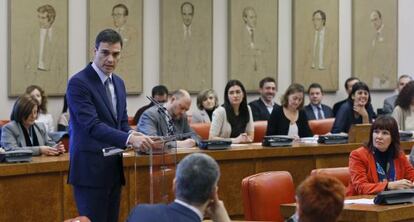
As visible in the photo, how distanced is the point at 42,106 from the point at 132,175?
11.2ft

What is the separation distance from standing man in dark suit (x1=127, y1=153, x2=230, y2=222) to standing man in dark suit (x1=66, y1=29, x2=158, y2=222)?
1.35 meters

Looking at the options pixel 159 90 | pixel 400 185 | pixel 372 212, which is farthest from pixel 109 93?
pixel 159 90

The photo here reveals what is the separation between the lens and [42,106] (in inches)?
399

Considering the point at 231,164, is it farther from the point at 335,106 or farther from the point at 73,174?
the point at 335,106

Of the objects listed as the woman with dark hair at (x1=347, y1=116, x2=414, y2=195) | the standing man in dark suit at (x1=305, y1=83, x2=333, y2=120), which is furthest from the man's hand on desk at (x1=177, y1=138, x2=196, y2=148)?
the standing man in dark suit at (x1=305, y1=83, x2=333, y2=120)

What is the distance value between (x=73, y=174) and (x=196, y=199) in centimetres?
166

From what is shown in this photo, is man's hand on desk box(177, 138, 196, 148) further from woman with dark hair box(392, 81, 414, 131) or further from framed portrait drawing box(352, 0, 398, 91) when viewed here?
framed portrait drawing box(352, 0, 398, 91)

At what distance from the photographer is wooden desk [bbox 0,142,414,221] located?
647cm

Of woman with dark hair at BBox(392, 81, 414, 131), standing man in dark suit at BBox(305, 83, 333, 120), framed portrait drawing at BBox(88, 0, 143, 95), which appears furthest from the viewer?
standing man in dark suit at BBox(305, 83, 333, 120)

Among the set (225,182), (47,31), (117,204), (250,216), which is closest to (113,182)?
(117,204)

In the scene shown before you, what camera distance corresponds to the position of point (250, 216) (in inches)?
212

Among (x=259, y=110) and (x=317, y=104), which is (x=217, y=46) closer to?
(x=259, y=110)

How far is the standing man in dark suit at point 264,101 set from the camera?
11797mm

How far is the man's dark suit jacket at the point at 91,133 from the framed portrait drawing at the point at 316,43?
8521 mm
